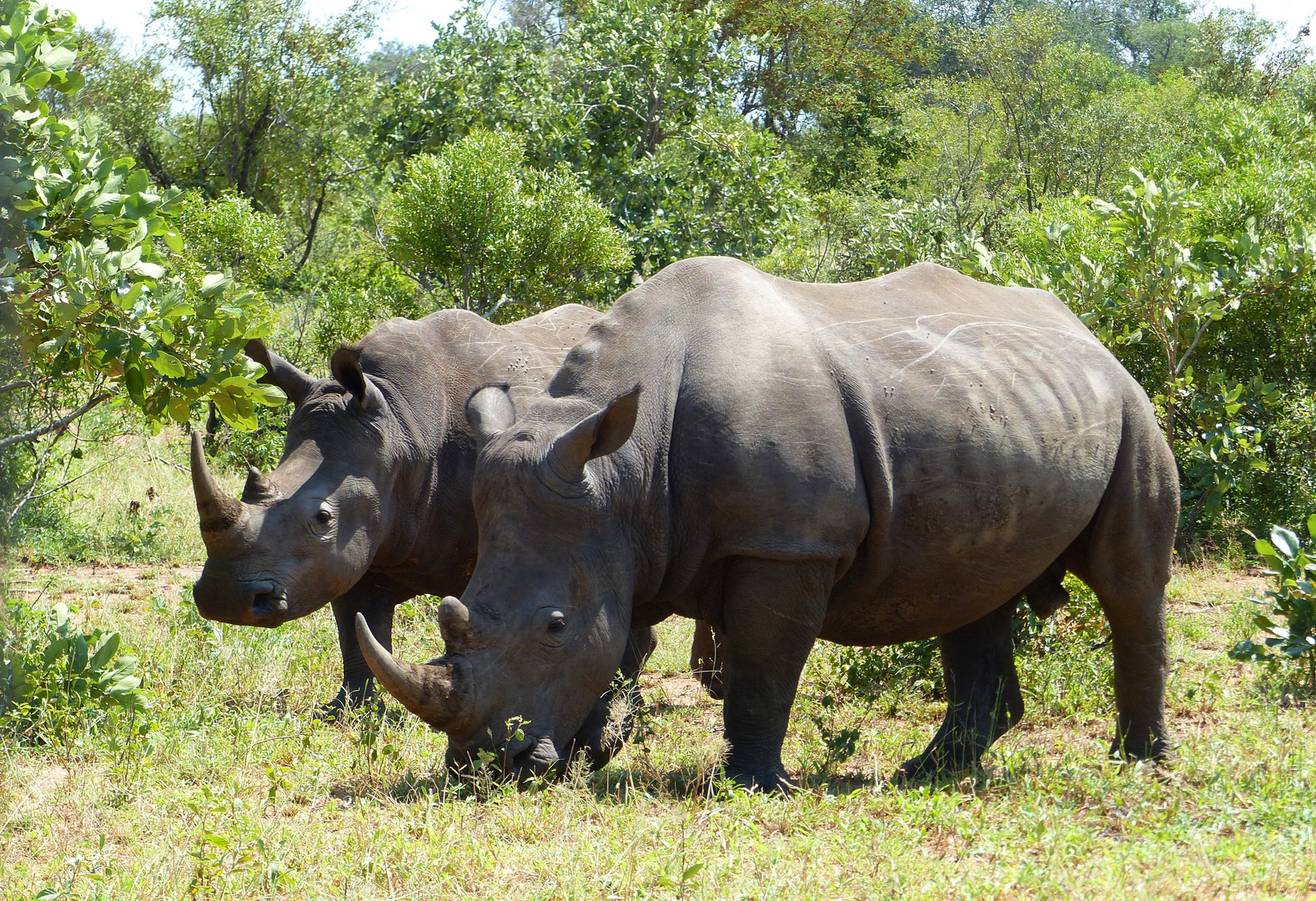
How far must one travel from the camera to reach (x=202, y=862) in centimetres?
368

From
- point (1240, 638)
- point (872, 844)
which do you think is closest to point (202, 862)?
point (872, 844)

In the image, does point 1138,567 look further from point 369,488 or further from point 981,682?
point 369,488

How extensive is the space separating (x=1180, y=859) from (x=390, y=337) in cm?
437

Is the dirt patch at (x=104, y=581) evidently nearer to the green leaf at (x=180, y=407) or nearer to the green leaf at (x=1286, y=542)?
the green leaf at (x=180, y=407)

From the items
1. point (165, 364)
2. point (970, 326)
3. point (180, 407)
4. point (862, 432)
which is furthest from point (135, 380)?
point (970, 326)

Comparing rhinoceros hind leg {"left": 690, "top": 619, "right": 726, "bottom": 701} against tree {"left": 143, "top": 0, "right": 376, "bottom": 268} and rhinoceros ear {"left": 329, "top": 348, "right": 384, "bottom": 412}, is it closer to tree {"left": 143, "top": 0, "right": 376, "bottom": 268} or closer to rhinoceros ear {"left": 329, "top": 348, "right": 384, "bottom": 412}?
rhinoceros ear {"left": 329, "top": 348, "right": 384, "bottom": 412}

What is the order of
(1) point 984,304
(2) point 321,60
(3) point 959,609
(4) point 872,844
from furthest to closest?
1. (2) point 321,60
2. (1) point 984,304
3. (3) point 959,609
4. (4) point 872,844

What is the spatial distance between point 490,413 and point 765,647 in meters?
1.37

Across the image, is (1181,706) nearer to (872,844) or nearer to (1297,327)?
(872,844)

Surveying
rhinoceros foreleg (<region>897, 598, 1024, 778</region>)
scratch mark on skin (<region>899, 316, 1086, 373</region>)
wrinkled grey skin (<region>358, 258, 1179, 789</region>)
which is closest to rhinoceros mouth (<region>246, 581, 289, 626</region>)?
wrinkled grey skin (<region>358, 258, 1179, 789</region>)

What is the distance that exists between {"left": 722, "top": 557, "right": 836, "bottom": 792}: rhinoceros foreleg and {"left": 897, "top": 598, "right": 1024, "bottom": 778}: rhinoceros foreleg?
107 cm

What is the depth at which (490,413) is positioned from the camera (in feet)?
→ 17.4

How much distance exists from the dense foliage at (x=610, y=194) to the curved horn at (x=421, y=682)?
127 cm

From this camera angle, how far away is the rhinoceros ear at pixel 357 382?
639 centimetres
